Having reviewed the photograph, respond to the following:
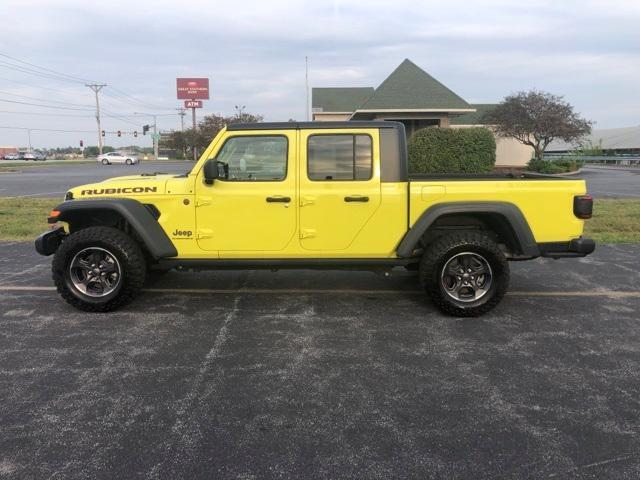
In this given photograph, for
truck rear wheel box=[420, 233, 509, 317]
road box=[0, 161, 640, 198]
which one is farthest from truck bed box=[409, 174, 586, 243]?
road box=[0, 161, 640, 198]

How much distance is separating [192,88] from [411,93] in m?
60.9

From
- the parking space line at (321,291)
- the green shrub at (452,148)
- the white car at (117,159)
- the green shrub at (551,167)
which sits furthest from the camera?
the white car at (117,159)

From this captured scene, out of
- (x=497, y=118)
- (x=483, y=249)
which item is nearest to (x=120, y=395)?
(x=483, y=249)

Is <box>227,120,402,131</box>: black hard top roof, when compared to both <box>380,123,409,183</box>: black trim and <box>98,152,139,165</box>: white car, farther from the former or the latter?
<box>98,152,139,165</box>: white car

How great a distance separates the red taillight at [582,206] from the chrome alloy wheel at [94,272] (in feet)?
14.5

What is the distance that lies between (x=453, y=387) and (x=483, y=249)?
1.73 metres

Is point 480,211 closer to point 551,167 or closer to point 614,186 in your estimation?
point 614,186

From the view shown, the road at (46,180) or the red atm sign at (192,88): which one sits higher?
the red atm sign at (192,88)

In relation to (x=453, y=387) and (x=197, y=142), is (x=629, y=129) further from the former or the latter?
(x=453, y=387)

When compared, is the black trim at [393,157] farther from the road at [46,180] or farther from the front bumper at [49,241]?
the road at [46,180]

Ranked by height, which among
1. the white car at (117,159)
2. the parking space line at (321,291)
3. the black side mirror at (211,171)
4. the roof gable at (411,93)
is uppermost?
the roof gable at (411,93)

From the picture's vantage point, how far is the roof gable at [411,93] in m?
29.8

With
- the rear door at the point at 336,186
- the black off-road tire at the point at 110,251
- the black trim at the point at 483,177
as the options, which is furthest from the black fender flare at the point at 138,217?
the black trim at the point at 483,177

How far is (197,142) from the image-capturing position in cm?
6962
